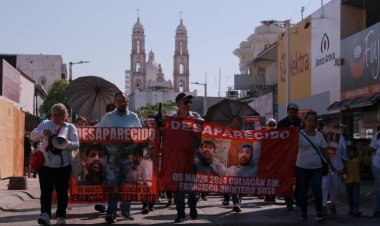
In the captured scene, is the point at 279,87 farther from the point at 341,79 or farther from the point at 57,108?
the point at 57,108

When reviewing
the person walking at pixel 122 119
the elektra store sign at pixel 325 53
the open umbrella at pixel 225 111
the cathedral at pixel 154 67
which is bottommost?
the person walking at pixel 122 119

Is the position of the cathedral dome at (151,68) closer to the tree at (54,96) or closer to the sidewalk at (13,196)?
the tree at (54,96)

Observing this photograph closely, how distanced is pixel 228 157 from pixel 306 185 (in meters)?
1.25

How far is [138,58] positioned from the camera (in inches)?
7116

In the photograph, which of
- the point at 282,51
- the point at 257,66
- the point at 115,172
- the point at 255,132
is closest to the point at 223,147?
A: the point at 255,132

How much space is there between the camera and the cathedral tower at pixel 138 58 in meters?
179

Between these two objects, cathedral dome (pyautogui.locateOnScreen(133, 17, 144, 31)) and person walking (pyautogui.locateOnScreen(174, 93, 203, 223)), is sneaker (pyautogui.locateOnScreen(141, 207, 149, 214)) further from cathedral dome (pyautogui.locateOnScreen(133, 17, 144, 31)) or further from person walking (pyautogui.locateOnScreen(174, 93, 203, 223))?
cathedral dome (pyautogui.locateOnScreen(133, 17, 144, 31))

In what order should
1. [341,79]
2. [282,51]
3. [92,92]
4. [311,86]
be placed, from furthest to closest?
[282,51] < [311,86] < [341,79] < [92,92]

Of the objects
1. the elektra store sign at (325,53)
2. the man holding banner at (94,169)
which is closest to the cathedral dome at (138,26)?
the elektra store sign at (325,53)

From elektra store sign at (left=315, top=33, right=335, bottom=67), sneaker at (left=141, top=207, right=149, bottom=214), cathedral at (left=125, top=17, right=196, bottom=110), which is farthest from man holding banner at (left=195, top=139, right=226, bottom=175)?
cathedral at (left=125, top=17, right=196, bottom=110)

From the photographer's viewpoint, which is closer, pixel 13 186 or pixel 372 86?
pixel 13 186

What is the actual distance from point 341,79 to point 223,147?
1762cm

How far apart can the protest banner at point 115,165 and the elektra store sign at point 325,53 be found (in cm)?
1928

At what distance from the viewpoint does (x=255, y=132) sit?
36.0 ft
